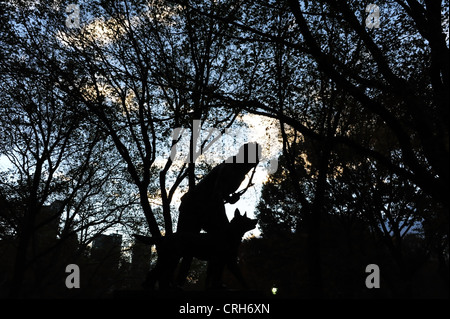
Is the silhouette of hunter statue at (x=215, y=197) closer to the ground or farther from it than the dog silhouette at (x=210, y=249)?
farther from it

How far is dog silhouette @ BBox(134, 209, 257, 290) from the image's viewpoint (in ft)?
20.2

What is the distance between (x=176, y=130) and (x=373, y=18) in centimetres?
817

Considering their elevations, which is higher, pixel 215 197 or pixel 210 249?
pixel 215 197

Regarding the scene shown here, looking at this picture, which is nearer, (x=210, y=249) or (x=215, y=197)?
(x=210, y=249)

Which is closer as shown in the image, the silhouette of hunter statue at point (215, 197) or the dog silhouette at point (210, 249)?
the dog silhouette at point (210, 249)

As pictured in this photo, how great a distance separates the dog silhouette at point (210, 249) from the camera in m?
6.16

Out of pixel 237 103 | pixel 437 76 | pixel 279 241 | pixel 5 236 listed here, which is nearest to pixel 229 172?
pixel 237 103

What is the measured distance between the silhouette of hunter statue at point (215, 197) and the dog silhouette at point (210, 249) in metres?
0.29

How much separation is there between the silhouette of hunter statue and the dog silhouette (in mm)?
286

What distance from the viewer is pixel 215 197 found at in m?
6.54

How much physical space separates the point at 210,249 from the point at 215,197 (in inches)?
38.9
